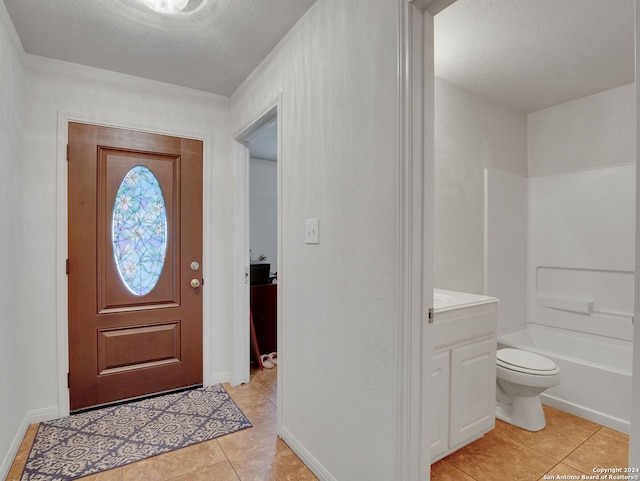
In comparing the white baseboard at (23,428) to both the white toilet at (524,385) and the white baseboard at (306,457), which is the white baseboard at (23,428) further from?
the white toilet at (524,385)

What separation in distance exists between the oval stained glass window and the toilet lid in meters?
2.57

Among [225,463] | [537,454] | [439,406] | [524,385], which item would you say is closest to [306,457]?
[225,463]

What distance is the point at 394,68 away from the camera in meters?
1.32

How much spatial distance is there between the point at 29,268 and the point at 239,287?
4.55 feet

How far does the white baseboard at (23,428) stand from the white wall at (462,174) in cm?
272

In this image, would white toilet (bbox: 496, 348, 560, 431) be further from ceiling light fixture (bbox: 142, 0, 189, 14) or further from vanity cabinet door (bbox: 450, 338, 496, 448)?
ceiling light fixture (bbox: 142, 0, 189, 14)

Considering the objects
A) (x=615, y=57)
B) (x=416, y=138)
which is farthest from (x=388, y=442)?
(x=615, y=57)

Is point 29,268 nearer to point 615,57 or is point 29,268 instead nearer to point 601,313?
point 615,57

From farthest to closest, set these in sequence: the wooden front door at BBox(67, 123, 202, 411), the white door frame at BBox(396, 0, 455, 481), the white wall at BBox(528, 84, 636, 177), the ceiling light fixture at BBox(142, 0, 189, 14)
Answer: the white wall at BBox(528, 84, 636, 177) → the wooden front door at BBox(67, 123, 202, 411) → the ceiling light fixture at BBox(142, 0, 189, 14) → the white door frame at BBox(396, 0, 455, 481)

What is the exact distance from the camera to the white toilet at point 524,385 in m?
2.17

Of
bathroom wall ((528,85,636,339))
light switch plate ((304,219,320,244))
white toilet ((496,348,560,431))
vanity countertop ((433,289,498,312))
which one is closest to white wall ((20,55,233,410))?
light switch plate ((304,219,320,244))

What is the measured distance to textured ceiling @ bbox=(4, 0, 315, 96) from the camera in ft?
5.89

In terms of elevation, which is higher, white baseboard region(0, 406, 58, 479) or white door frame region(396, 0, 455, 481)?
white door frame region(396, 0, 455, 481)

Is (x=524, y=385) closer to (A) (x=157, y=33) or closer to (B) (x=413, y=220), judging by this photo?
(B) (x=413, y=220)
